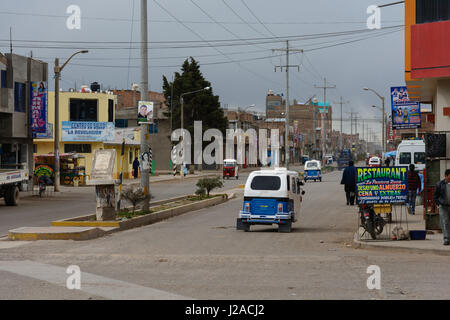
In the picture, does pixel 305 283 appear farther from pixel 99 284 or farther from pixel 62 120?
pixel 62 120

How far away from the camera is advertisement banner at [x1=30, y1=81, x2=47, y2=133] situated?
4109cm

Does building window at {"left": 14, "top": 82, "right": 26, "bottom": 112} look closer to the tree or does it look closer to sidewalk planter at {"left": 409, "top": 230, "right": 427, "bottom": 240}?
sidewalk planter at {"left": 409, "top": 230, "right": 427, "bottom": 240}

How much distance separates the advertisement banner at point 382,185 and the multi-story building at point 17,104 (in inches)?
940

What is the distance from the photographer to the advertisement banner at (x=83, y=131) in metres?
59.4

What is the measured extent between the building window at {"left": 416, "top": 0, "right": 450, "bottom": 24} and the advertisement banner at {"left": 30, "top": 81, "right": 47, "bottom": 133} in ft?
85.1

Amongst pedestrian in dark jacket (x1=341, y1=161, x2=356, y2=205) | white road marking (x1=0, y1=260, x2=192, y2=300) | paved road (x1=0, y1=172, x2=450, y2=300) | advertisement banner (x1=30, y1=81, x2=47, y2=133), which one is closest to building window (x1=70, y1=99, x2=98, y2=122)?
advertisement banner (x1=30, y1=81, x2=47, y2=133)

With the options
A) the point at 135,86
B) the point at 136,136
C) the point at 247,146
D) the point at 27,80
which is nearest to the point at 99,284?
the point at 27,80

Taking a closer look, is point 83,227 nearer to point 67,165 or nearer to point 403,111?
point 403,111

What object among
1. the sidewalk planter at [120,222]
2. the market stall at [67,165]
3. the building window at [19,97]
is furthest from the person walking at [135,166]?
the sidewalk planter at [120,222]

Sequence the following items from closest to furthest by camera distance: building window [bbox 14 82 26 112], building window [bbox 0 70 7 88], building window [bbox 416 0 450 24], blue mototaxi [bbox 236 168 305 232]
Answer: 1. building window [bbox 416 0 450 24]
2. blue mototaxi [bbox 236 168 305 232]
3. building window [bbox 0 70 7 88]
4. building window [bbox 14 82 26 112]

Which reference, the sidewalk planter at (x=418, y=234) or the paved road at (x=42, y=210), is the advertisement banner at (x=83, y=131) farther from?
the sidewalk planter at (x=418, y=234)

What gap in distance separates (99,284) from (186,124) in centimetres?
7740

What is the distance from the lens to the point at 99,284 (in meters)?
10.9
